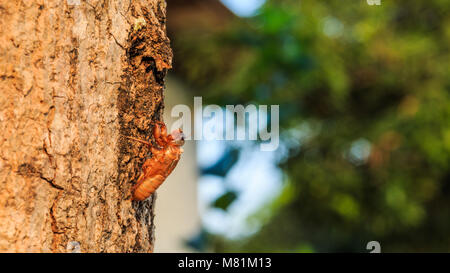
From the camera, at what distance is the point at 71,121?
→ 0.67 meters

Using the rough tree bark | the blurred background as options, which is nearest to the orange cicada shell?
the rough tree bark

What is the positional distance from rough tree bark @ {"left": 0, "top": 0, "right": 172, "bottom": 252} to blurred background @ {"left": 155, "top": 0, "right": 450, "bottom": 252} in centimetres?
199

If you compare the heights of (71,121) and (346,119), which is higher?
(346,119)

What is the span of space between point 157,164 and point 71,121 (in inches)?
6.5

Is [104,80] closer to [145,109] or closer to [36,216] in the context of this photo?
[145,109]

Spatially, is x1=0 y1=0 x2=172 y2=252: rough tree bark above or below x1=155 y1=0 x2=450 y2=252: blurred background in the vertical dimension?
below

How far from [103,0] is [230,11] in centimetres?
256

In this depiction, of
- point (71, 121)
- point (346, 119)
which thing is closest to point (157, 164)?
point (71, 121)

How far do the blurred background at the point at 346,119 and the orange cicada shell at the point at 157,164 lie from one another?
1876mm

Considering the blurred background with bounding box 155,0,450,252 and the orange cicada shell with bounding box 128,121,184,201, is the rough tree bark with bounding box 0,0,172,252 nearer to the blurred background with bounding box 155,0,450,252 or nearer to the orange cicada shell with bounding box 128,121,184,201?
the orange cicada shell with bounding box 128,121,184,201

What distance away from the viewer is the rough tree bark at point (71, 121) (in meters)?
0.64

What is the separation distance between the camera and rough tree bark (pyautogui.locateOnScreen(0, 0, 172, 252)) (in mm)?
636

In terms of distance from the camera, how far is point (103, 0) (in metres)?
0.72

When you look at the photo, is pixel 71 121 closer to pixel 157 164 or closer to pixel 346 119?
pixel 157 164
